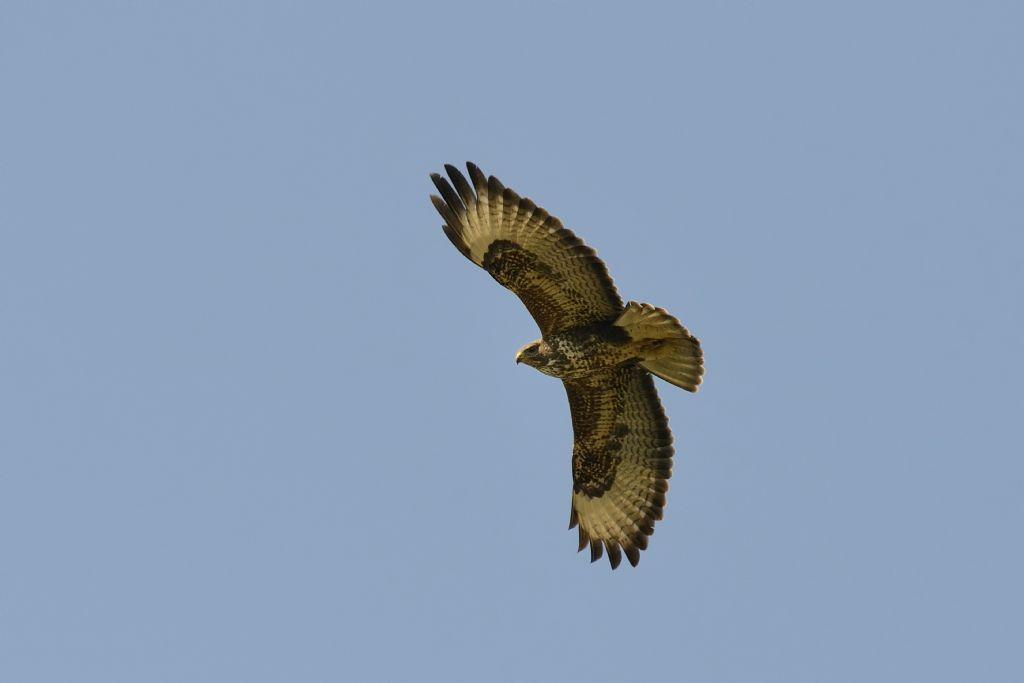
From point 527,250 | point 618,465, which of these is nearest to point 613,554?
point 618,465

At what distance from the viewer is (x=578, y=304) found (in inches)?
502

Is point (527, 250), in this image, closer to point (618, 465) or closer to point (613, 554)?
point (618, 465)

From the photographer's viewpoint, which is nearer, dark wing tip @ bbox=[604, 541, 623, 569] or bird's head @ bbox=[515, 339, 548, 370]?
bird's head @ bbox=[515, 339, 548, 370]

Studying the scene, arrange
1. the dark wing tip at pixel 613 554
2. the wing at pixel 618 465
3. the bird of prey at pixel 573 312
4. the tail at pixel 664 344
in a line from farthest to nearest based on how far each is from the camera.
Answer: the dark wing tip at pixel 613 554 → the wing at pixel 618 465 → the bird of prey at pixel 573 312 → the tail at pixel 664 344

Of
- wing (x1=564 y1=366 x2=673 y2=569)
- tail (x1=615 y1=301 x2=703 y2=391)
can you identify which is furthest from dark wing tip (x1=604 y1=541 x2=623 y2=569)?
Answer: tail (x1=615 y1=301 x2=703 y2=391)

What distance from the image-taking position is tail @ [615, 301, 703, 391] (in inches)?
484

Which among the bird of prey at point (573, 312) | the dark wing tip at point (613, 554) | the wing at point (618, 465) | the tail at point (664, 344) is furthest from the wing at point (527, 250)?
the dark wing tip at point (613, 554)

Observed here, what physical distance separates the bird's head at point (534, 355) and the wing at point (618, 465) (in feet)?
1.87

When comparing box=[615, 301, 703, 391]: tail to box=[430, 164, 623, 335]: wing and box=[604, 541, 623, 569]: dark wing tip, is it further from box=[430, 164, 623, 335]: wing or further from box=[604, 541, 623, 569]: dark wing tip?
box=[604, 541, 623, 569]: dark wing tip

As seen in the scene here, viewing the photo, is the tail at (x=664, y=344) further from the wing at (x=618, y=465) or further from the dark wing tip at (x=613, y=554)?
the dark wing tip at (x=613, y=554)

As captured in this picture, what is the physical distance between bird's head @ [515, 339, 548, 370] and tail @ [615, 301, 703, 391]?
755 millimetres

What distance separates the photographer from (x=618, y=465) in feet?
46.3

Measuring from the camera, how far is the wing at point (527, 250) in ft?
41.1

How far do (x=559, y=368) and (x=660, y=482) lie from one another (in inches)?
70.5
